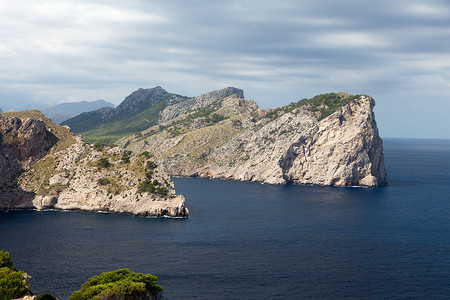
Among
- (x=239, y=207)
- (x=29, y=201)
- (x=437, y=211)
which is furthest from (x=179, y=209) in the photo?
(x=437, y=211)

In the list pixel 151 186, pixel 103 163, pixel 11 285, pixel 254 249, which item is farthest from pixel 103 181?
pixel 11 285

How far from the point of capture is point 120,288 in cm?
6512

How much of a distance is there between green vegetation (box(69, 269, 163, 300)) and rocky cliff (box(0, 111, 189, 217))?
73998mm

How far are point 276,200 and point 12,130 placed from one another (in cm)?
11731

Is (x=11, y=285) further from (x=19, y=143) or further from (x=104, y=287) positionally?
(x=19, y=143)

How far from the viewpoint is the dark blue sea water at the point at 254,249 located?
84625mm

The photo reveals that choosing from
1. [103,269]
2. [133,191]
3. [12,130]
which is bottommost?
[103,269]

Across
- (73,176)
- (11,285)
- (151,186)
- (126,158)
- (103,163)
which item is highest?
(126,158)

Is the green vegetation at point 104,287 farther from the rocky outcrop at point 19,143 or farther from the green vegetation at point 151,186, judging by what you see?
the rocky outcrop at point 19,143

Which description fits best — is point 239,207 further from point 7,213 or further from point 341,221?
point 7,213

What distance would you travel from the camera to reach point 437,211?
159m

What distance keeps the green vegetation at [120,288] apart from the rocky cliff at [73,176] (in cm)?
7400

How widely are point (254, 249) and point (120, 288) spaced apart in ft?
163

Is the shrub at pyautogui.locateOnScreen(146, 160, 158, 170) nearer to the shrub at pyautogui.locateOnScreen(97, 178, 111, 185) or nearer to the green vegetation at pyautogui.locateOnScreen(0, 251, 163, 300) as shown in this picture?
the shrub at pyautogui.locateOnScreen(97, 178, 111, 185)
